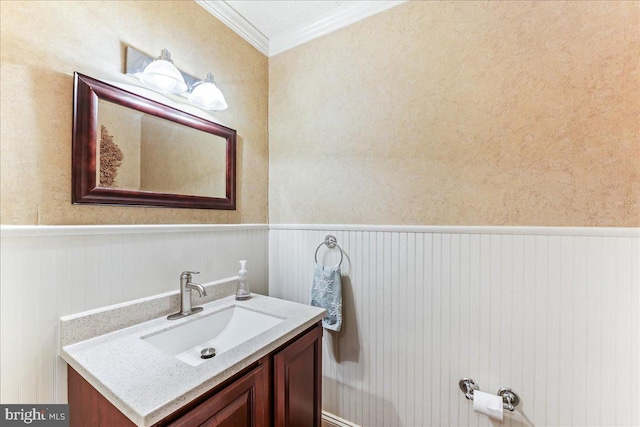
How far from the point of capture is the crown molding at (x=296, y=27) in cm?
143

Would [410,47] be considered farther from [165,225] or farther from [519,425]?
[519,425]

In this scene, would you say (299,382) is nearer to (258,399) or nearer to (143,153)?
(258,399)

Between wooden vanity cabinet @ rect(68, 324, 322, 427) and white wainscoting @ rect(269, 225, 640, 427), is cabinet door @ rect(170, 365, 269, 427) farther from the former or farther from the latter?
white wainscoting @ rect(269, 225, 640, 427)

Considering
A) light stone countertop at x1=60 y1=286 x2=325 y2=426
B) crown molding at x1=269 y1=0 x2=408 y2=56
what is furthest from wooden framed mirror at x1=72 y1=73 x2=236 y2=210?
crown molding at x1=269 y1=0 x2=408 y2=56

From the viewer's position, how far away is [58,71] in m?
0.90

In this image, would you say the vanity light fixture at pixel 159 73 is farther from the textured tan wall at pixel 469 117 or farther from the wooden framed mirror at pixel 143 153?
the textured tan wall at pixel 469 117

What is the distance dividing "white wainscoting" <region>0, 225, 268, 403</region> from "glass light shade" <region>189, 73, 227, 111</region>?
61 centimetres

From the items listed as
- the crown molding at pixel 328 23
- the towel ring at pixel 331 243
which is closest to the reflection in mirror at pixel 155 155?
the towel ring at pixel 331 243

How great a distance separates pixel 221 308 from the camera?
1.28 meters

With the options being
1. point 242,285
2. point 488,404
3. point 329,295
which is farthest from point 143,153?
point 488,404

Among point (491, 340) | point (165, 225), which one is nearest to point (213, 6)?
point (165, 225)

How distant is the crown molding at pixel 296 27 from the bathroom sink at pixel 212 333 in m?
1.57

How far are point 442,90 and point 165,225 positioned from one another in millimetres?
1436

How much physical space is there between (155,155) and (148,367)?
84cm
